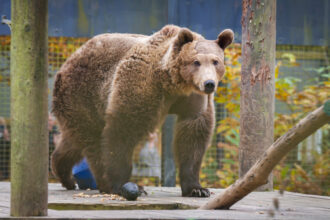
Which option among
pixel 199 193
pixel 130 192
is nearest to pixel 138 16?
pixel 199 193

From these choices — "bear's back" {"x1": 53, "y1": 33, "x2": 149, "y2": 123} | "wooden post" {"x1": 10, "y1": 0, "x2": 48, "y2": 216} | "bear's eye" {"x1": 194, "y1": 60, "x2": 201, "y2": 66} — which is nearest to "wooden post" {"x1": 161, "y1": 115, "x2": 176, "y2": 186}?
"bear's back" {"x1": 53, "y1": 33, "x2": 149, "y2": 123}

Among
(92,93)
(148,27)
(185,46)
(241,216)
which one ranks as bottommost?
(241,216)

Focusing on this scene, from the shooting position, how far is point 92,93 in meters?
5.50

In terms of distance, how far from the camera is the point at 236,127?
821 cm

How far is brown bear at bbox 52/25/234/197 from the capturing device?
5031 mm

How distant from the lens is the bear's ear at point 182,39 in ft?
16.4

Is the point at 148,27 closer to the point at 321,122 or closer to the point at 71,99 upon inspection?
the point at 71,99

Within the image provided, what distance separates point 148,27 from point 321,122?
180 inches

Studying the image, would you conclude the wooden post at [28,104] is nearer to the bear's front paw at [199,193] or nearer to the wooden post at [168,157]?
the bear's front paw at [199,193]

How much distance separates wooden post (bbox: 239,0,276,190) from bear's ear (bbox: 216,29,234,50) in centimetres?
58

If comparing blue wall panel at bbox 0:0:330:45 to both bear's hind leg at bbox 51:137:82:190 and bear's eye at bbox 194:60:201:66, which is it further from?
bear's eye at bbox 194:60:201:66

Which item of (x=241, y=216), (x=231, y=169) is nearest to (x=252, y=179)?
(x=241, y=216)

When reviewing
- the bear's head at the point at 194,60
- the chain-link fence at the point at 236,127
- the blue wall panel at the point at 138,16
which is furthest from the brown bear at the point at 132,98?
the chain-link fence at the point at 236,127

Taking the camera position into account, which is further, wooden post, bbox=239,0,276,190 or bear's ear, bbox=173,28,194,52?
wooden post, bbox=239,0,276,190
